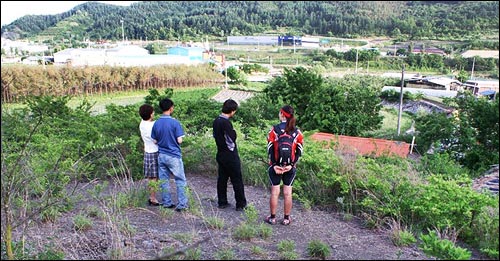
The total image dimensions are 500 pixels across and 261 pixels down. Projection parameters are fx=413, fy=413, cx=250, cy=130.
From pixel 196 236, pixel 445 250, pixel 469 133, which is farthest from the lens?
pixel 469 133

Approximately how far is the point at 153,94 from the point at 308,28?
772 inches

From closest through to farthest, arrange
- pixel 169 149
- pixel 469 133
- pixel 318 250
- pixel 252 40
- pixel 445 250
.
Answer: pixel 445 250 → pixel 318 250 → pixel 169 149 → pixel 469 133 → pixel 252 40

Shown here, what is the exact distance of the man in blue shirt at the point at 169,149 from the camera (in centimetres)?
432

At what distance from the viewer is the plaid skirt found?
463cm

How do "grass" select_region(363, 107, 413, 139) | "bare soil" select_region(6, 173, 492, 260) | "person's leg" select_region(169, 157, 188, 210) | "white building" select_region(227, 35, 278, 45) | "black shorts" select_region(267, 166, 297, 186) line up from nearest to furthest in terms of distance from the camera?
"bare soil" select_region(6, 173, 492, 260), "black shorts" select_region(267, 166, 297, 186), "person's leg" select_region(169, 157, 188, 210), "grass" select_region(363, 107, 413, 139), "white building" select_region(227, 35, 278, 45)

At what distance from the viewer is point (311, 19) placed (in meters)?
28.0

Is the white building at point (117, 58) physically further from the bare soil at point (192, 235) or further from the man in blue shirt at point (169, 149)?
the bare soil at point (192, 235)

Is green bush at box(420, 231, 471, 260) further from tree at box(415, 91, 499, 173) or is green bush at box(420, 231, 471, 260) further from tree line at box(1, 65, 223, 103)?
tree line at box(1, 65, 223, 103)

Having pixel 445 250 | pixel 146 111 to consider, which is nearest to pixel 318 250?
pixel 445 250

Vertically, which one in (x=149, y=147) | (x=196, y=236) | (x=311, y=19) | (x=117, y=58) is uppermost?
(x=311, y=19)

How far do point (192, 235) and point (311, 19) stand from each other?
2639 cm

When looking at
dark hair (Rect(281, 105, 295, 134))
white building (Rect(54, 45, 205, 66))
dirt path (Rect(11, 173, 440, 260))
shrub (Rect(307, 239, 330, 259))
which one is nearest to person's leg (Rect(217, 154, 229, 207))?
dirt path (Rect(11, 173, 440, 260))

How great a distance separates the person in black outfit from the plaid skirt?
0.73 meters

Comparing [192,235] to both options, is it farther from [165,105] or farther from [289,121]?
[165,105]
